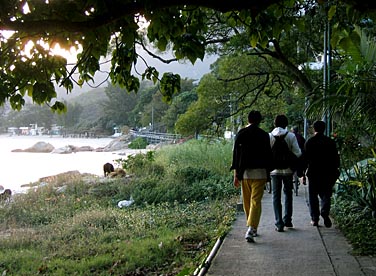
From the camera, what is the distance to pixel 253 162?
262 inches

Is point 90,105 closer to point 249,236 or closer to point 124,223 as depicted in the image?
point 124,223

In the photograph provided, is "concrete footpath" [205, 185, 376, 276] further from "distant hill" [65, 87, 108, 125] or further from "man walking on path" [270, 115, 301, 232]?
"distant hill" [65, 87, 108, 125]

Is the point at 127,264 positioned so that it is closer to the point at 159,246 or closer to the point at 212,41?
the point at 159,246

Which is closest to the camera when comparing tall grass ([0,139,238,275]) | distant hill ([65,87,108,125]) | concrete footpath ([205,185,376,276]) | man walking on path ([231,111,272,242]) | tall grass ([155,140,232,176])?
concrete footpath ([205,185,376,276])

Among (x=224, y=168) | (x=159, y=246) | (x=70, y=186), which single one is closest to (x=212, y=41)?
(x=224, y=168)

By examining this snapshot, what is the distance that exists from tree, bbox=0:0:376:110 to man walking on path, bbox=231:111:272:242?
166 cm

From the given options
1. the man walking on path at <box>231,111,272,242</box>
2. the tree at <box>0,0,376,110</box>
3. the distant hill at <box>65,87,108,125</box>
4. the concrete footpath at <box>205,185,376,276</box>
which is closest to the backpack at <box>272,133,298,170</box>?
the man walking on path at <box>231,111,272,242</box>

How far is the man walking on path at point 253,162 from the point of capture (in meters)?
6.66

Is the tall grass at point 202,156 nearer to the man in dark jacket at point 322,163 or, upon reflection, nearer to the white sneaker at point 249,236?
the man in dark jacket at point 322,163

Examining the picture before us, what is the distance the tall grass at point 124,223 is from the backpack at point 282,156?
57.1 inches

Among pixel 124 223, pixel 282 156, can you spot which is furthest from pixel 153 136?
pixel 282 156

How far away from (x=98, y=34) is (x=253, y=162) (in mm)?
3285

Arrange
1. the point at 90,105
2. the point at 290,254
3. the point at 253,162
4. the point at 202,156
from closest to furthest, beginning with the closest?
the point at 290,254 < the point at 253,162 < the point at 202,156 < the point at 90,105

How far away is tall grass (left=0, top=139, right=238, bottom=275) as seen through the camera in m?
7.02
